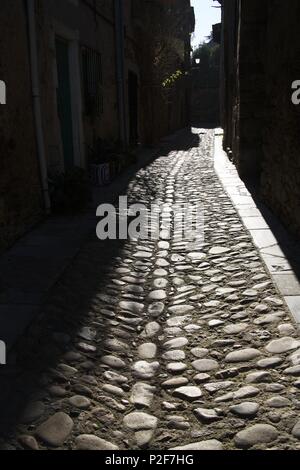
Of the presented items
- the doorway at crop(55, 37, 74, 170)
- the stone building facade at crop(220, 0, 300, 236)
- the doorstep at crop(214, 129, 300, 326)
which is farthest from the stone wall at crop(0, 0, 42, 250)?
the stone building facade at crop(220, 0, 300, 236)

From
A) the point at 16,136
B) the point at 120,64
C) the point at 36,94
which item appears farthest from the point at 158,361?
the point at 120,64

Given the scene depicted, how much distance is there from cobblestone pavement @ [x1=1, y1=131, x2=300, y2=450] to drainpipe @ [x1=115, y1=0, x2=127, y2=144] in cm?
735

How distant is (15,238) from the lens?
4.94 metres

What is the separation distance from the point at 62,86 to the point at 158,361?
593 centimetres

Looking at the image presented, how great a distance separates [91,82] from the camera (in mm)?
8680

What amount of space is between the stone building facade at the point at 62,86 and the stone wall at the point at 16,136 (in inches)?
Result: 0.4

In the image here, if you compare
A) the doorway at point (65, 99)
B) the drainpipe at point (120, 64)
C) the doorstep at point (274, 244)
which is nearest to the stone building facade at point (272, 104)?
the doorstep at point (274, 244)

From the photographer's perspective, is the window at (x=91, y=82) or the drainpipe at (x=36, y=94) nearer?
the drainpipe at (x=36, y=94)

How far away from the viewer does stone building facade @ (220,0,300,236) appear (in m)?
4.80

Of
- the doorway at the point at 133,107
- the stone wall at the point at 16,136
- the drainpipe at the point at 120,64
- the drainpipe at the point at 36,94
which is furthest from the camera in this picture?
the doorway at the point at 133,107

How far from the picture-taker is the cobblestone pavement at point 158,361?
2193mm

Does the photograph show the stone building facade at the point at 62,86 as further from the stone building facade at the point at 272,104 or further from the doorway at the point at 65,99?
the stone building facade at the point at 272,104

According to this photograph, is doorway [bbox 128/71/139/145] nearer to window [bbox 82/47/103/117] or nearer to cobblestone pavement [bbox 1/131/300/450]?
window [bbox 82/47/103/117]
